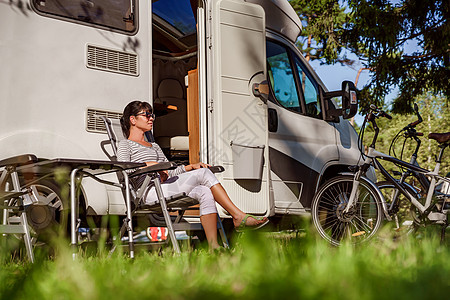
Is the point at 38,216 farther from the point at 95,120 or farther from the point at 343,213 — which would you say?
the point at 343,213

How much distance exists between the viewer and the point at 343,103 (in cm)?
591

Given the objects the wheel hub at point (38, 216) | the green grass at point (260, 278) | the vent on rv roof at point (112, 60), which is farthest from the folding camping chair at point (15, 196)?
the vent on rv roof at point (112, 60)

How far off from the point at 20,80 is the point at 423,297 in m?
3.28

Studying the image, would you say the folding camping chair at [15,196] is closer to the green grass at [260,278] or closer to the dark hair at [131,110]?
the green grass at [260,278]

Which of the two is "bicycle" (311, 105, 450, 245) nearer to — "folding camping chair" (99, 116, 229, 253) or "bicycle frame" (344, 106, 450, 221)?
"bicycle frame" (344, 106, 450, 221)

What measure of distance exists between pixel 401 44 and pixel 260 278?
36.6 feet

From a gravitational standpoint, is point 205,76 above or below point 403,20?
below

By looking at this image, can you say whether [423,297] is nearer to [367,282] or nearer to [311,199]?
[367,282]

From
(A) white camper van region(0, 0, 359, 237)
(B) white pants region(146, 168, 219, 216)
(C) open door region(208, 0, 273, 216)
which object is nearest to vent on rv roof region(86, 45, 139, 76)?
(A) white camper van region(0, 0, 359, 237)

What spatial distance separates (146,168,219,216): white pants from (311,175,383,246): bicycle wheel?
153 centimetres

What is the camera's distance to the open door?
198 inches

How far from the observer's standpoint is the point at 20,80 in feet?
13.1

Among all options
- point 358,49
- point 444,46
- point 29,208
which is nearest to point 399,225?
point 29,208

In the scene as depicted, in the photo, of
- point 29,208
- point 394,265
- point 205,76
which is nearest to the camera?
point 394,265
